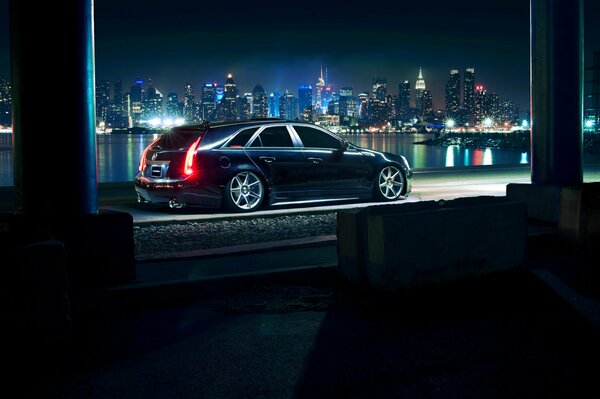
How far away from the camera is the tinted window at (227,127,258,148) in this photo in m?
13.5

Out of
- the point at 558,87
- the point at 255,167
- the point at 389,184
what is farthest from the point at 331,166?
the point at 558,87

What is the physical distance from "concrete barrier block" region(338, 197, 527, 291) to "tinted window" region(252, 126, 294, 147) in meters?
6.26

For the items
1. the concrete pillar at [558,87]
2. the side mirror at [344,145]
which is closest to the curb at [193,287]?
the concrete pillar at [558,87]

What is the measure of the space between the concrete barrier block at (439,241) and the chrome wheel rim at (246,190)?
581 centimetres

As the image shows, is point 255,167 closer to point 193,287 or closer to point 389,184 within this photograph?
point 389,184

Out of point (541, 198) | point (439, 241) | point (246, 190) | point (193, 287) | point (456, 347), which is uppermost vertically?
point (246, 190)

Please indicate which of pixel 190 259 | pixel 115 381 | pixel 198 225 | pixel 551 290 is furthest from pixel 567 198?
pixel 115 381

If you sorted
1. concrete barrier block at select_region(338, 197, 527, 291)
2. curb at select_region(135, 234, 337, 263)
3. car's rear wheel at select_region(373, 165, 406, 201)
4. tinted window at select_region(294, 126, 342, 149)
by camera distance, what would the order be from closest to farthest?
1. concrete barrier block at select_region(338, 197, 527, 291)
2. curb at select_region(135, 234, 337, 263)
3. tinted window at select_region(294, 126, 342, 149)
4. car's rear wheel at select_region(373, 165, 406, 201)

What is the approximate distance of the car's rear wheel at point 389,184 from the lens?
15219 mm

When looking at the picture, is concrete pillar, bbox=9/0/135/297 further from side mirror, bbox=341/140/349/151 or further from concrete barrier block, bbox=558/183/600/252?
side mirror, bbox=341/140/349/151

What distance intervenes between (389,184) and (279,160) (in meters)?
2.61

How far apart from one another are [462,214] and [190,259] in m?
2.99

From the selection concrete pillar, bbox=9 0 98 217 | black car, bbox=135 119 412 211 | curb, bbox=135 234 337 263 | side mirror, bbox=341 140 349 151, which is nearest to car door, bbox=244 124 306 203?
black car, bbox=135 119 412 211

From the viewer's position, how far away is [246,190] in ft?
44.6
